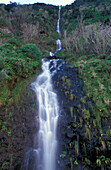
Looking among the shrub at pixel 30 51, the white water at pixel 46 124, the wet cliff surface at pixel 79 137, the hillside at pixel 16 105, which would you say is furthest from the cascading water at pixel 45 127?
the shrub at pixel 30 51

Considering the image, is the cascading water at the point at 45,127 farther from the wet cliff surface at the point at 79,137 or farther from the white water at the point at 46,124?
the wet cliff surface at the point at 79,137

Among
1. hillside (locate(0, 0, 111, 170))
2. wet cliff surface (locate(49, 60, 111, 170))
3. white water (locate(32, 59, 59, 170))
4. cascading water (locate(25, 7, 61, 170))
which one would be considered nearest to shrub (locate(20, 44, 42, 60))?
hillside (locate(0, 0, 111, 170))

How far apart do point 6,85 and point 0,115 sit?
2.27 metres

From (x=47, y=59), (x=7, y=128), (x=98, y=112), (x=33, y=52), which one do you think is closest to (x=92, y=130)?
(x=98, y=112)

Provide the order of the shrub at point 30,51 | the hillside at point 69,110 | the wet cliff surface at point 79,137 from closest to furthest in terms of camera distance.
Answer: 1. the wet cliff surface at point 79,137
2. the hillside at point 69,110
3. the shrub at point 30,51

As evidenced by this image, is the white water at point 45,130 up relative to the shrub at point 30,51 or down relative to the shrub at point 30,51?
down

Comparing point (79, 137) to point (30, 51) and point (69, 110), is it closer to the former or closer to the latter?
point (69, 110)

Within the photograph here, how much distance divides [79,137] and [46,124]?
2017 millimetres

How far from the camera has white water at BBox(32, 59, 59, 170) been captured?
17.6 feet

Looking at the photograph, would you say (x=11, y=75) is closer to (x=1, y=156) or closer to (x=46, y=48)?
(x=1, y=156)

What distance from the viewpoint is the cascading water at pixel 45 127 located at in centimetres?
529

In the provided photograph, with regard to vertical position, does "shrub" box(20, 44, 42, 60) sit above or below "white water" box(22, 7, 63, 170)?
above

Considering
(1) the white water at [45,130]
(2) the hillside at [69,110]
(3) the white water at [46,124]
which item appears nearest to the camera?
(2) the hillside at [69,110]

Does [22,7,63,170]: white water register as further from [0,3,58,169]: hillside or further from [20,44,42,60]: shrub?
[20,44,42,60]: shrub
